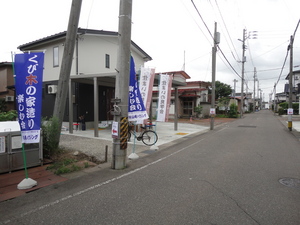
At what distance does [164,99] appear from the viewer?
350 inches

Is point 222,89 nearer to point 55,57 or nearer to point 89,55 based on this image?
point 89,55

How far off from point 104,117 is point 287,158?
11309mm

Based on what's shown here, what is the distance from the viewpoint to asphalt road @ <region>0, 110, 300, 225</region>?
311 cm

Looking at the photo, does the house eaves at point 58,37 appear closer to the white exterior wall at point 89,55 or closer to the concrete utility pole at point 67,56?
the white exterior wall at point 89,55

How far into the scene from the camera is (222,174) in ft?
16.9

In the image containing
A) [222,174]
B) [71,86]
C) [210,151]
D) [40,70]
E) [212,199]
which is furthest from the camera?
[71,86]

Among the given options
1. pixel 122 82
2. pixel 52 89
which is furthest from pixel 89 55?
pixel 122 82

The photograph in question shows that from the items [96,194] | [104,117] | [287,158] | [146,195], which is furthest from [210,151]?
[104,117]

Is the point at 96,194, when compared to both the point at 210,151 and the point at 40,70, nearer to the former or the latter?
the point at 40,70

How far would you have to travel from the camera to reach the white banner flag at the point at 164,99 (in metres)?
8.61

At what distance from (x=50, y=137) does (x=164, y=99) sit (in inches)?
187

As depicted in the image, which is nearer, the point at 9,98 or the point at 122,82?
the point at 122,82

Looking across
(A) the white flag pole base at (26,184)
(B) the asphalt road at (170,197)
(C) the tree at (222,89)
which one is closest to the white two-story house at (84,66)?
(A) the white flag pole base at (26,184)

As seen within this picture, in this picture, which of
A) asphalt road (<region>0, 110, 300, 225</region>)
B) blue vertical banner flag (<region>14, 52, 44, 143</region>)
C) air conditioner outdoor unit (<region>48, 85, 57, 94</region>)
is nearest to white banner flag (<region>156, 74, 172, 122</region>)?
asphalt road (<region>0, 110, 300, 225</region>)
